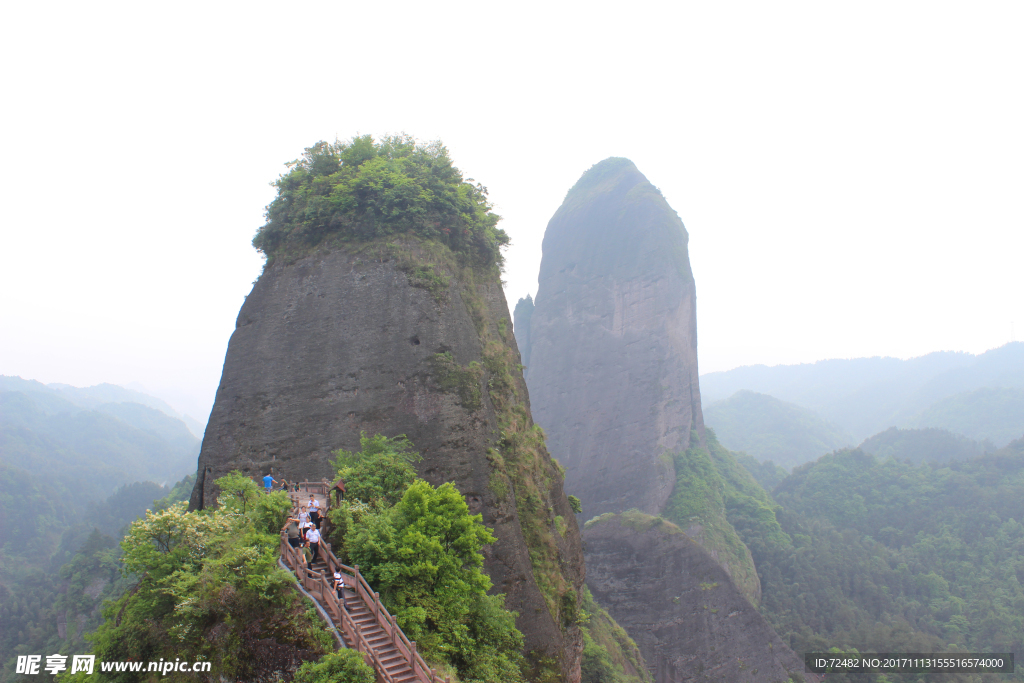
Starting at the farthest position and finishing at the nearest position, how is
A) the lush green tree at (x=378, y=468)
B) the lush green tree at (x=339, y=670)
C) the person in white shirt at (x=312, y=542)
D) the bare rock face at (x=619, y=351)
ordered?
the bare rock face at (x=619, y=351) < the lush green tree at (x=378, y=468) < the person in white shirt at (x=312, y=542) < the lush green tree at (x=339, y=670)

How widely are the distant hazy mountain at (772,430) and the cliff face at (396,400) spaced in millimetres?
101954

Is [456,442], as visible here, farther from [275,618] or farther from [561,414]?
[561,414]

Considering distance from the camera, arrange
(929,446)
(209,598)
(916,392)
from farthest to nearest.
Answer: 1. (916,392)
2. (929,446)
3. (209,598)

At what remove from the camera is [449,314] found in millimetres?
15141

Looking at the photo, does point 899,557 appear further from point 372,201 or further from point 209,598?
point 209,598

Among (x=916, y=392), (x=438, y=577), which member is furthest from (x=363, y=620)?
(x=916, y=392)

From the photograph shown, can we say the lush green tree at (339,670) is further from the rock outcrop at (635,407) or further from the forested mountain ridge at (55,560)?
the rock outcrop at (635,407)

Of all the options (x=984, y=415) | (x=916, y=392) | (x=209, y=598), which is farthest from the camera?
(x=916, y=392)

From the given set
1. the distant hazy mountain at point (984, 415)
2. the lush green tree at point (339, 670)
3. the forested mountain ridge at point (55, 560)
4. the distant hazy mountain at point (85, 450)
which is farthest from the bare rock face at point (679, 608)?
the distant hazy mountain at point (85, 450)

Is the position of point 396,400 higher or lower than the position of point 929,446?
higher

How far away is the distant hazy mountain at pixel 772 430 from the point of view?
10394cm

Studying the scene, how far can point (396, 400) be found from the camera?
1391 cm

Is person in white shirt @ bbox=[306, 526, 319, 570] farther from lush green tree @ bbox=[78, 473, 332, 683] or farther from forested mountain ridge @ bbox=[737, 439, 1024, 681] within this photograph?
forested mountain ridge @ bbox=[737, 439, 1024, 681]

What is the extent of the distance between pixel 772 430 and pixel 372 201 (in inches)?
4594
